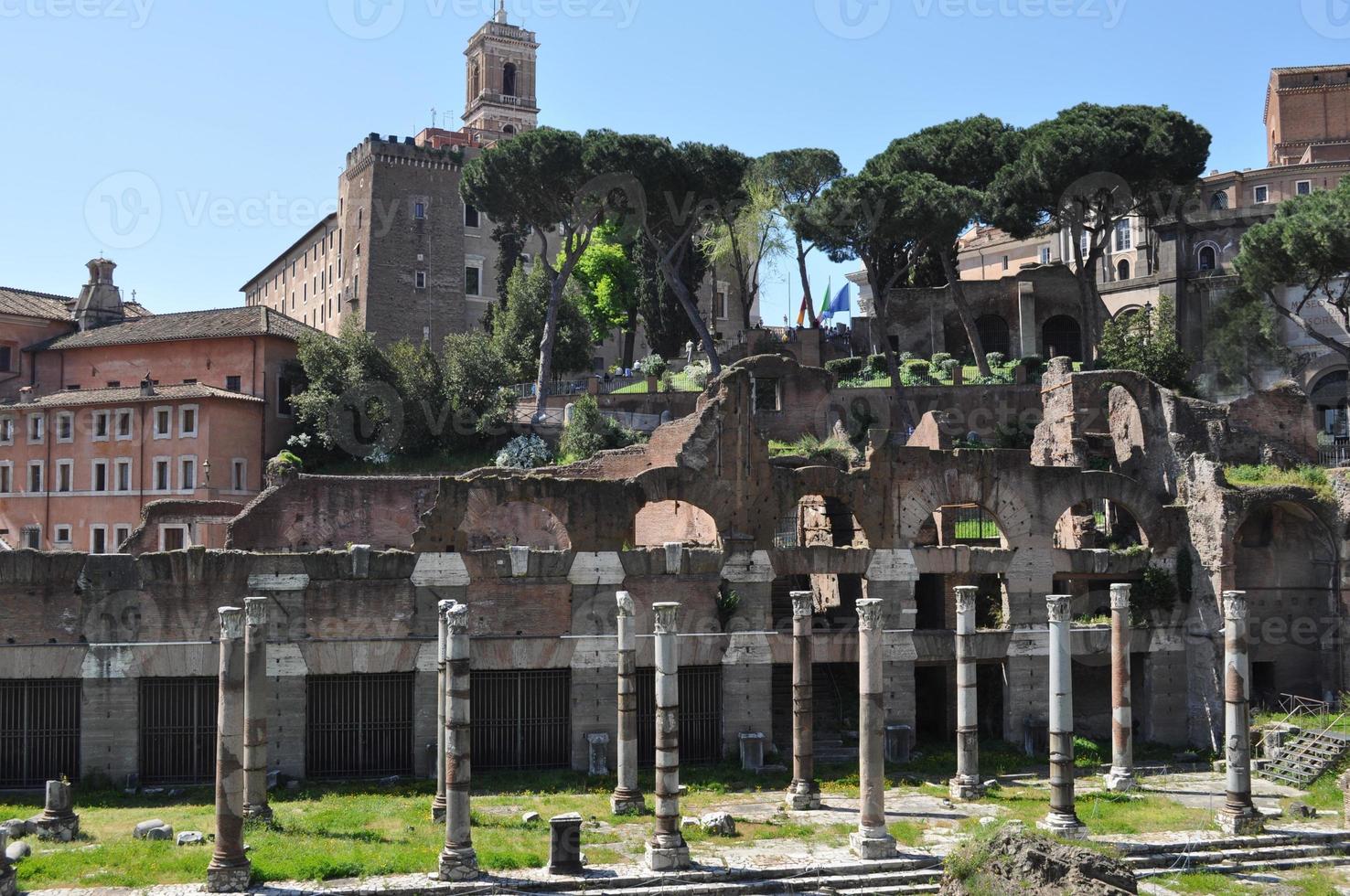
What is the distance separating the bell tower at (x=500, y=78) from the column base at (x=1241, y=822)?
59.9 meters

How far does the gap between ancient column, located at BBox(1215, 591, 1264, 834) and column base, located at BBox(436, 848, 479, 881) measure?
10793 millimetres

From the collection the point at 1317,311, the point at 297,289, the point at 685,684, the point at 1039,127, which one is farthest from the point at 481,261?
the point at 685,684

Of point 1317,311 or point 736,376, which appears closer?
point 736,376

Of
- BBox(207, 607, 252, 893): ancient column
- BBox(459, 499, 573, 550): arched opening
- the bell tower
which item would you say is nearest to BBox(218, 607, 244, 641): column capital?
BBox(207, 607, 252, 893): ancient column

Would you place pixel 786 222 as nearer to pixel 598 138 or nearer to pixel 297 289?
pixel 598 138

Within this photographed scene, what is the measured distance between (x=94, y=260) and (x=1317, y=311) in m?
40.8

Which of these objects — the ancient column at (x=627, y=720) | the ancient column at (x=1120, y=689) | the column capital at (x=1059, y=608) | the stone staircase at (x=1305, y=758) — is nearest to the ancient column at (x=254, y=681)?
the ancient column at (x=627, y=720)

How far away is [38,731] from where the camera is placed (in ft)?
74.0

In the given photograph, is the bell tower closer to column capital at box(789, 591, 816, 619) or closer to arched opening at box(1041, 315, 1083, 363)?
arched opening at box(1041, 315, 1083, 363)

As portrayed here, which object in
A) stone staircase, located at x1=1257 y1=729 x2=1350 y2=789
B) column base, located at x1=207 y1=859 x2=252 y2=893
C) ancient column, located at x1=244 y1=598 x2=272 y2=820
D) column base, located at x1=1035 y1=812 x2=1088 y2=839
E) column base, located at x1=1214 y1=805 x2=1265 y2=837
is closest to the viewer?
column base, located at x1=207 y1=859 x2=252 y2=893

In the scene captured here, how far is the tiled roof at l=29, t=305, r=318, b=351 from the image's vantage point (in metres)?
42.6

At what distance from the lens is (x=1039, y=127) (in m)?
44.3

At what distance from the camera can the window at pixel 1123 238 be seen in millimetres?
52438

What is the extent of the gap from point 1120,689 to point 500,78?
59855 millimetres
